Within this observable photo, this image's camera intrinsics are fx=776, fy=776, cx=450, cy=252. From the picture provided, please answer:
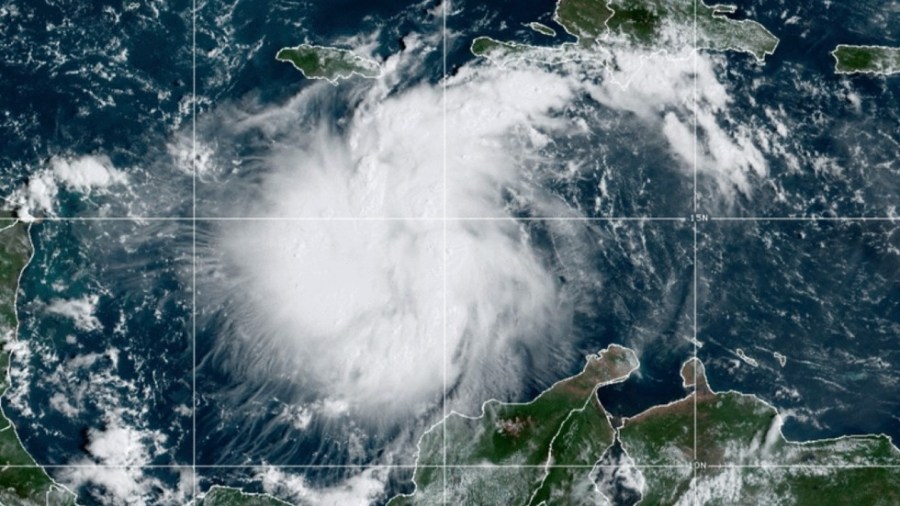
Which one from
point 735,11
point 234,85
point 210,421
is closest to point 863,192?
point 735,11

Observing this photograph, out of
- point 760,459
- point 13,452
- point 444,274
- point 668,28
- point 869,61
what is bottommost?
point 760,459

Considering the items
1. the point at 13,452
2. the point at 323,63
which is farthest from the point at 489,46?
the point at 13,452

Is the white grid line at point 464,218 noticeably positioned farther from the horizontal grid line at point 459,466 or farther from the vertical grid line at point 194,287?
the horizontal grid line at point 459,466

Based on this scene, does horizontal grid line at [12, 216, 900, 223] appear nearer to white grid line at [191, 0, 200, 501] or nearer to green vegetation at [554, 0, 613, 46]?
white grid line at [191, 0, 200, 501]

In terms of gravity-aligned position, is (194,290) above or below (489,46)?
below

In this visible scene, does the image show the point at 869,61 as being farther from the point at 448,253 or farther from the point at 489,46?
the point at 448,253

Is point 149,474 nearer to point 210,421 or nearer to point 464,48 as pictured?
point 210,421

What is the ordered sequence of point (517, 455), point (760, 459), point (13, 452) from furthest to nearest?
1. point (760, 459)
2. point (517, 455)
3. point (13, 452)
